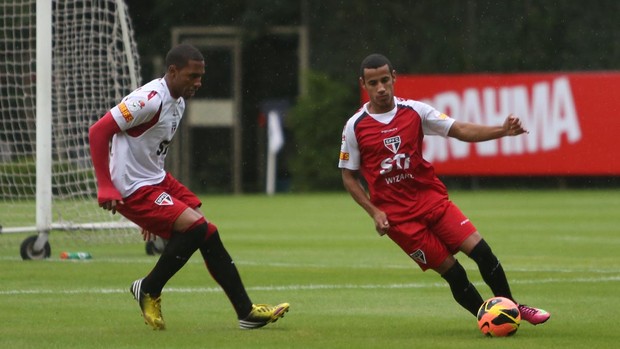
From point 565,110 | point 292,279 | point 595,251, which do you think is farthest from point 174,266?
point 565,110

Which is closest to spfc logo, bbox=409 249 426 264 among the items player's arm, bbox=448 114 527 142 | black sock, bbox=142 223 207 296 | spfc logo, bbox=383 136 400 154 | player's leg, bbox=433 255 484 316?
player's leg, bbox=433 255 484 316

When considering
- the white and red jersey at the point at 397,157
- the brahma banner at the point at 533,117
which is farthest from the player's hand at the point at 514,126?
the brahma banner at the point at 533,117

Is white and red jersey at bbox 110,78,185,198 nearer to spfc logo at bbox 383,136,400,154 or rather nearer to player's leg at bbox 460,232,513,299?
spfc logo at bbox 383,136,400,154

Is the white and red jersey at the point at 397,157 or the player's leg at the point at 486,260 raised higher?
the white and red jersey at the point at 397,157

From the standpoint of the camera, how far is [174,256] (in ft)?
29.1

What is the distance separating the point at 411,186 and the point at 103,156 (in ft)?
6.39

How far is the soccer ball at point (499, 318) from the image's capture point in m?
8.44

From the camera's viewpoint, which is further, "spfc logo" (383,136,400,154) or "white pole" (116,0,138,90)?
"white pole" (116,0,138,90)

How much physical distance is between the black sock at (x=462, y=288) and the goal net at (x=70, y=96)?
27.2 ft

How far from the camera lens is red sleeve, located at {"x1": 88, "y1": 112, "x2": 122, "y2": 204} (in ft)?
28.3

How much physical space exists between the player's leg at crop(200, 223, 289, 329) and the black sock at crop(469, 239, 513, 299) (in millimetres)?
1242

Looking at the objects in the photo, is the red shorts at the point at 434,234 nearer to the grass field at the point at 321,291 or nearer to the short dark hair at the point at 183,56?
the grass field at the point at 321,291

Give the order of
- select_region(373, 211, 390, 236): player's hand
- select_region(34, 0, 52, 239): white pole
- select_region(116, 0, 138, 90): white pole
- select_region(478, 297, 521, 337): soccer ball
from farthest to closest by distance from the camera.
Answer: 1. select_region(116, 0, 138, 90): white pole
2. select_region(34, 0, 52, 239): white pole
3. select_region(373, 211, 390, 236): player's hand
4. select_region(478, 297, 521, 337): soccer ball

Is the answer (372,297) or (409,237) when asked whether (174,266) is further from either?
(372,297)
